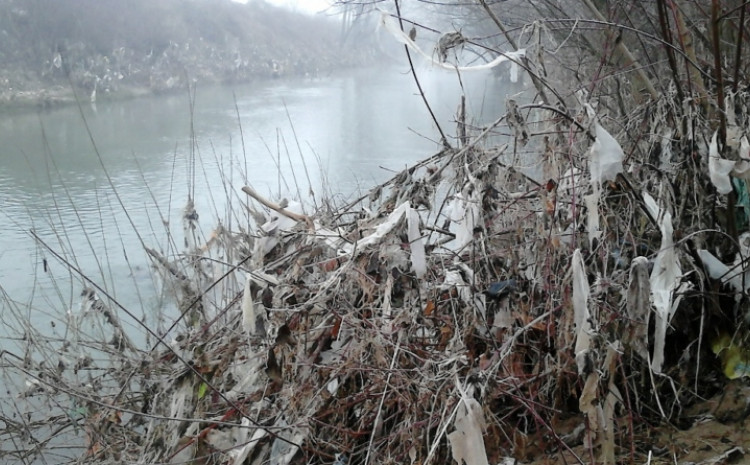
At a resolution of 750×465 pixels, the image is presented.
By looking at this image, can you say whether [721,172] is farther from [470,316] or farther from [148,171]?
[148,171]

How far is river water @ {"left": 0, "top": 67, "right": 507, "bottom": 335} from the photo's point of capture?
173 inches

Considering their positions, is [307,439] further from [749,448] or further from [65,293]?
[65,293]

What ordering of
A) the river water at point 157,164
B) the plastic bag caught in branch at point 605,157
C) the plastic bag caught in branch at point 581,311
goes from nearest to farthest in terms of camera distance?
the plastic bag caught in branch at point 581,311, the plastic bag caught in branch at point 605,157, the river water at point 157,164

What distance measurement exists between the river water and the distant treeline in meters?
0.99

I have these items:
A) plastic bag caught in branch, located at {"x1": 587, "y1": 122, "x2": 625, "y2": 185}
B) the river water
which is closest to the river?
the river water

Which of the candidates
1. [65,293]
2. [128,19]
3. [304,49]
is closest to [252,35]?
[304,49]

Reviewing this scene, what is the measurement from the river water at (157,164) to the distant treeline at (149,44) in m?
0.99

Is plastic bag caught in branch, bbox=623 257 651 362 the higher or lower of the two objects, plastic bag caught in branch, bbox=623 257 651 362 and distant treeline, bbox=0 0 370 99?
the lower

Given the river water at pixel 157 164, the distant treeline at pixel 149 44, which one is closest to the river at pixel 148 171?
the river water at pixel 157 164

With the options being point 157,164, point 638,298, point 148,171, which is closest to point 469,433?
point 638,298

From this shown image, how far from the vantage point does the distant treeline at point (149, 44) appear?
12711mm

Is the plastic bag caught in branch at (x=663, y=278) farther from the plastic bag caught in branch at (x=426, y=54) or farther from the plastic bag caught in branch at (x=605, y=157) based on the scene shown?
the plastic bag caught in branch at (x=426, y=54)

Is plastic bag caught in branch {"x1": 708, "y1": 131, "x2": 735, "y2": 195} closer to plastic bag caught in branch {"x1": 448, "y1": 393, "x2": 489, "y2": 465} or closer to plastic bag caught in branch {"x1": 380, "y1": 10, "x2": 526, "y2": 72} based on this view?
plastic bag caught in branch {"x1": 380, "y1": 10, "x2": 526, "y2": 72}

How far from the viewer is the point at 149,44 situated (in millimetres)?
15586
